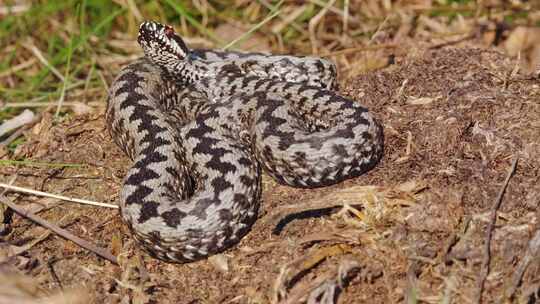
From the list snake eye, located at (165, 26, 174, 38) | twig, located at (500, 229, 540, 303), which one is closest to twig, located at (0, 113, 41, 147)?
snake eye, located at (165, 26, 174, 38)

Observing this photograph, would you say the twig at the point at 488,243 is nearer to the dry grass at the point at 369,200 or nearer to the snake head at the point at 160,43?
the dry grass at the point at 369,200

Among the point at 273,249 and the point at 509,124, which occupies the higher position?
the point at 509,124

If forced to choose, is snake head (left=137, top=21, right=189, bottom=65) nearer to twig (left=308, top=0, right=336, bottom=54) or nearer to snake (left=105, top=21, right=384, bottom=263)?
snake (left=105, top=21, right=384, bottom=263)

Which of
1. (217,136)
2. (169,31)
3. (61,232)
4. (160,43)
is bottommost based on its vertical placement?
(61,232)

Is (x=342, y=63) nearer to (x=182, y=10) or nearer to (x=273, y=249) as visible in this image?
(x=182, y=10)

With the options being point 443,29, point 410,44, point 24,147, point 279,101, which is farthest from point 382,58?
point 24,147

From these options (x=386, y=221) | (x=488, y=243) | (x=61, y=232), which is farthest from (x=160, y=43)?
(x=488, y=243)

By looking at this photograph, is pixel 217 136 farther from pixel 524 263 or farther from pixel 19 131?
pixel 524 263
